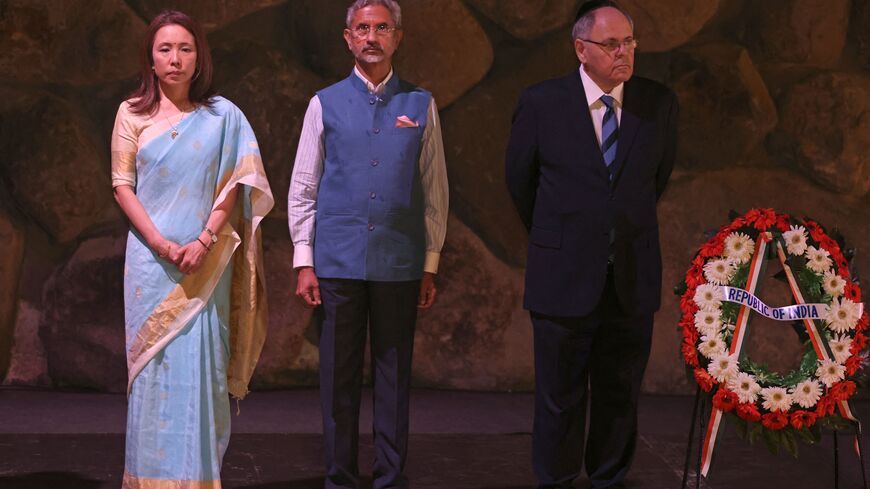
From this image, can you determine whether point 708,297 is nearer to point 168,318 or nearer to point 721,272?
point 721,272

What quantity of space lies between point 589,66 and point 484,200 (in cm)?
225

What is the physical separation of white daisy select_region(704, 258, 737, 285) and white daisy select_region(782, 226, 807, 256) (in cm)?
17

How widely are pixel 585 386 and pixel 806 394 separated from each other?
2.13ft

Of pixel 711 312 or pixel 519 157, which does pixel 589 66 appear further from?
pixel 711 312

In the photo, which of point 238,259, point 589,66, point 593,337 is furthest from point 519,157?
point 238,259

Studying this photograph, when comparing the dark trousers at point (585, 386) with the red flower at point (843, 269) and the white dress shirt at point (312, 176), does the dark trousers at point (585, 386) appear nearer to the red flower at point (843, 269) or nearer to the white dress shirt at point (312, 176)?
the white dress shirt at point (312, 176)

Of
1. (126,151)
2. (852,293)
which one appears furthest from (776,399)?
(126,151)

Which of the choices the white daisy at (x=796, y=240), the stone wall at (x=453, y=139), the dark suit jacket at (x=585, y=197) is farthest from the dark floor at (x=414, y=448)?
the white daisy at (x=796, y=240)

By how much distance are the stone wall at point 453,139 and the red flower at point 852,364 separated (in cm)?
209

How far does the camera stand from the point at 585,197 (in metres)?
3.87

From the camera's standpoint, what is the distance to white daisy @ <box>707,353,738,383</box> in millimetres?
3914

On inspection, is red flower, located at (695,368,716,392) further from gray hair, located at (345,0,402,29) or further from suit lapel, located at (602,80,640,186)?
gray hair, located at (345,0,402,29)

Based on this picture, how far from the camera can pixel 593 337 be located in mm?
4004

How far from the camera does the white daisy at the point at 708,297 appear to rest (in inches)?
155
